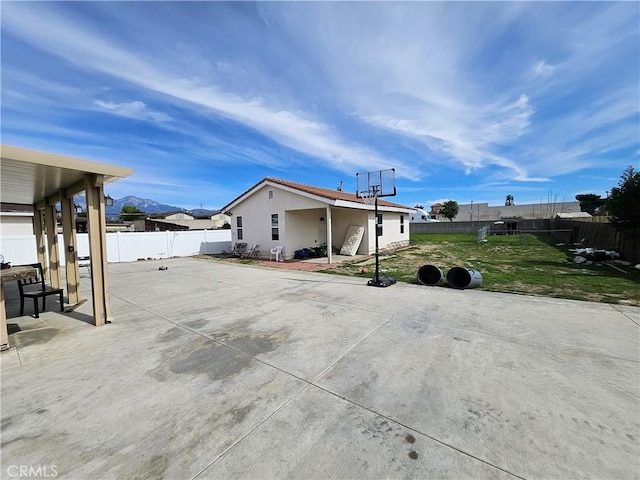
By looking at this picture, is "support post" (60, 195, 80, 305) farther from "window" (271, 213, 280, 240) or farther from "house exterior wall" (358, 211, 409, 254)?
"house exterior wall" (358, 211, 409, 254)

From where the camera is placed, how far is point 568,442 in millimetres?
2086

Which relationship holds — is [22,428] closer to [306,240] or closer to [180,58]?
[180,58]

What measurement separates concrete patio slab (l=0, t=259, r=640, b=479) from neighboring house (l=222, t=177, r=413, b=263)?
8.34m

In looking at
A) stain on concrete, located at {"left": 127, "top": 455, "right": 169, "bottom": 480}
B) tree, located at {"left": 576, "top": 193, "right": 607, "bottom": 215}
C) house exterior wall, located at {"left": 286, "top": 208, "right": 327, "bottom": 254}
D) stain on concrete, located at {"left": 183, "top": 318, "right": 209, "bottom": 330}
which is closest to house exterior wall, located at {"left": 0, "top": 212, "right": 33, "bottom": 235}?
house exterior wall, located at {"left": 286, "top": 208, "right": 327, "bottom": 254}

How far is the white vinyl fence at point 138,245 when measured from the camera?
1295cm

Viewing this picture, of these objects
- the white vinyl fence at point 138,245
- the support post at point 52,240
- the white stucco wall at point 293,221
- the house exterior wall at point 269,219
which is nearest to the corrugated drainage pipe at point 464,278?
the house exterior wall at point 269,219

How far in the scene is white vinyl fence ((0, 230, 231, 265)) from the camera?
1295 centimetres

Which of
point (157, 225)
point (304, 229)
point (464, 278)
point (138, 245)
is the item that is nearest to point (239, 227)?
point (304, 229)

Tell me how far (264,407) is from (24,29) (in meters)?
9.37

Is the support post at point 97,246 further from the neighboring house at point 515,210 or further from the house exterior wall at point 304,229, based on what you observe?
the neighboring house at point 515,210

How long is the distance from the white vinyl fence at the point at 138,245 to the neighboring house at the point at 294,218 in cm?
297

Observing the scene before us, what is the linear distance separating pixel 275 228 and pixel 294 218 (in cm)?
116

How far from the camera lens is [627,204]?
9.33 metres

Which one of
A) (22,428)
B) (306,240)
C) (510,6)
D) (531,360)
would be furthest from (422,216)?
(22,428)
